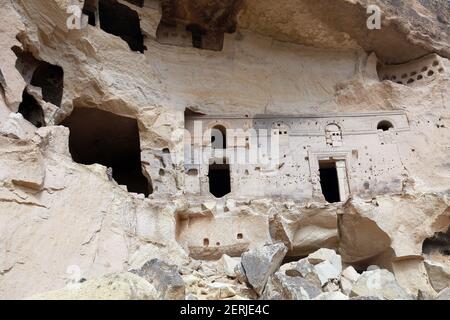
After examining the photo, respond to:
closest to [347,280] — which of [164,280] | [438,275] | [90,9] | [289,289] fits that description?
[289,289]

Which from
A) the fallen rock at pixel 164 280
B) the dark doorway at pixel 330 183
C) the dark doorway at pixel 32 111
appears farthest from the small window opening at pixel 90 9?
the fallen rock at pixel 164 280

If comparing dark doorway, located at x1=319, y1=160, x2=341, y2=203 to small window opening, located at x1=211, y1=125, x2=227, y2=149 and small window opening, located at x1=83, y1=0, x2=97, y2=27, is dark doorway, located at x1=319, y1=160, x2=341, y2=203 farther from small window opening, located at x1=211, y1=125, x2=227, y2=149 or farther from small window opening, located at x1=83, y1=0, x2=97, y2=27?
small window opening, located at x1=83, y1=0, x2=97, y2=27

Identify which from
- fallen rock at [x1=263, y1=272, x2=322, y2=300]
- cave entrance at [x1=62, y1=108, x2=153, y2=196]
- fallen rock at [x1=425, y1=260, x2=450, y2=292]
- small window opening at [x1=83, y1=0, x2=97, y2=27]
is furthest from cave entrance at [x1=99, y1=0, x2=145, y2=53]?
fallen rock at [x1=425, y1=260, x2=450, y2=292]

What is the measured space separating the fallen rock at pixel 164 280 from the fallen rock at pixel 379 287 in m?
1.77

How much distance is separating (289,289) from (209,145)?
4.98 meters

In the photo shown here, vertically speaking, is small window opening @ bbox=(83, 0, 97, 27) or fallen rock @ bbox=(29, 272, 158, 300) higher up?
small window opening @ bbox=(83, 0, 97, 27)

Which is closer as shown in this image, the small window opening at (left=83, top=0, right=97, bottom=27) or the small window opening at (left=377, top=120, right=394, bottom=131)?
the small window opening at (left=83, top=0, right=97, bottom=27)

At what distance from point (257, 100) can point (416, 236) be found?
412 centimetres

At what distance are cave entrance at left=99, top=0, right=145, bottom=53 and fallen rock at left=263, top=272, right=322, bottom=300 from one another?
642 centimetres

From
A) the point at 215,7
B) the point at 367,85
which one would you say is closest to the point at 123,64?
the point at 215,7

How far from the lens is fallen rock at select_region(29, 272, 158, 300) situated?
328cm

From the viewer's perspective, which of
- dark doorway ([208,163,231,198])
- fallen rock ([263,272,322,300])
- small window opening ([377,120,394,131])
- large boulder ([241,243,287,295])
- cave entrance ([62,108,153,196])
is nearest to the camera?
fallen rock ([263,272,322,300])

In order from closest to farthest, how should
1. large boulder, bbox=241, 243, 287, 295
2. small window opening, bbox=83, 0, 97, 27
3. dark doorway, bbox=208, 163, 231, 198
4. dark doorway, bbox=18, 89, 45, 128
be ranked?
large boulder, bbox=241, 243, 287, 295 → dark doorway, bbox=18, 89, 45, 128 → small window opening, bbox=83, 0, 97, 27 → dark doorway, bbox=208, 163, 231, 198

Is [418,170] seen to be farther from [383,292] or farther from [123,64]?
[123,64]
